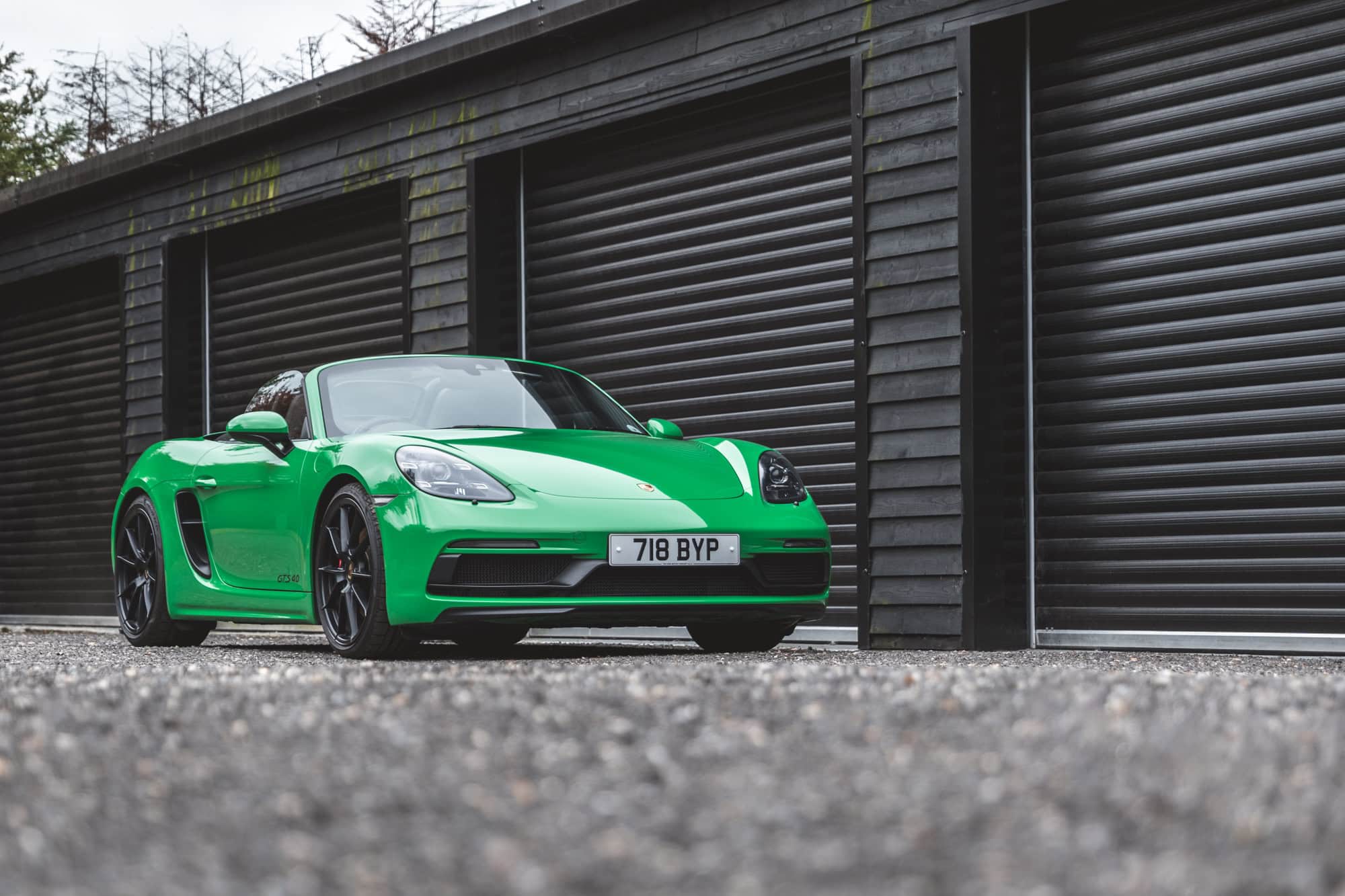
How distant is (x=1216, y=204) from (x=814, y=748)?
4.83 metres

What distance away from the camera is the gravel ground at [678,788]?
193cm

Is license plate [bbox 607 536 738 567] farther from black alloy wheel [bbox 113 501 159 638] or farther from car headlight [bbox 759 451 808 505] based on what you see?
black alloy wheel [bbox 113 501 159 638]

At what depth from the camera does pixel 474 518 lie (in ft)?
18.3

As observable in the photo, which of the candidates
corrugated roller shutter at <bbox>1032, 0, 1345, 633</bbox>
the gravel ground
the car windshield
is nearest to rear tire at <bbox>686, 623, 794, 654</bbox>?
the car windshield

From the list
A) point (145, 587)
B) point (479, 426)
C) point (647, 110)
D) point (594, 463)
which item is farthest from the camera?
point (647, 110)

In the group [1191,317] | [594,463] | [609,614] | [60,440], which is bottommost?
[609,614]

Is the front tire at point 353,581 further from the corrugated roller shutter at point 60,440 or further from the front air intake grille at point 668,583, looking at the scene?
the corrugated roller shutter at point 60,440

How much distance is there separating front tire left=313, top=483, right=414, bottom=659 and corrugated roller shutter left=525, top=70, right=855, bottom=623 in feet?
9.24

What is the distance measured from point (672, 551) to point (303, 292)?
6.41 m

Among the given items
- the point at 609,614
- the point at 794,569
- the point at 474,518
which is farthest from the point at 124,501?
the point at 794,569

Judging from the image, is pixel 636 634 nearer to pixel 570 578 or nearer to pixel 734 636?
pixel 734 636

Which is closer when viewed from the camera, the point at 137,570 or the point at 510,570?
the point at 510,570

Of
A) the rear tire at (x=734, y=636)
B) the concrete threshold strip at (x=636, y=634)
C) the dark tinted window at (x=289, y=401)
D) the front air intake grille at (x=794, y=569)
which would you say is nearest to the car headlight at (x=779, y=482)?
the front air intake grille at (x=794, y=569)

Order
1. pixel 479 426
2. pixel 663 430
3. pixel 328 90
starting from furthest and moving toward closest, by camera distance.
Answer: pixel 328 90
pixel 663 430
pixel 479 426
